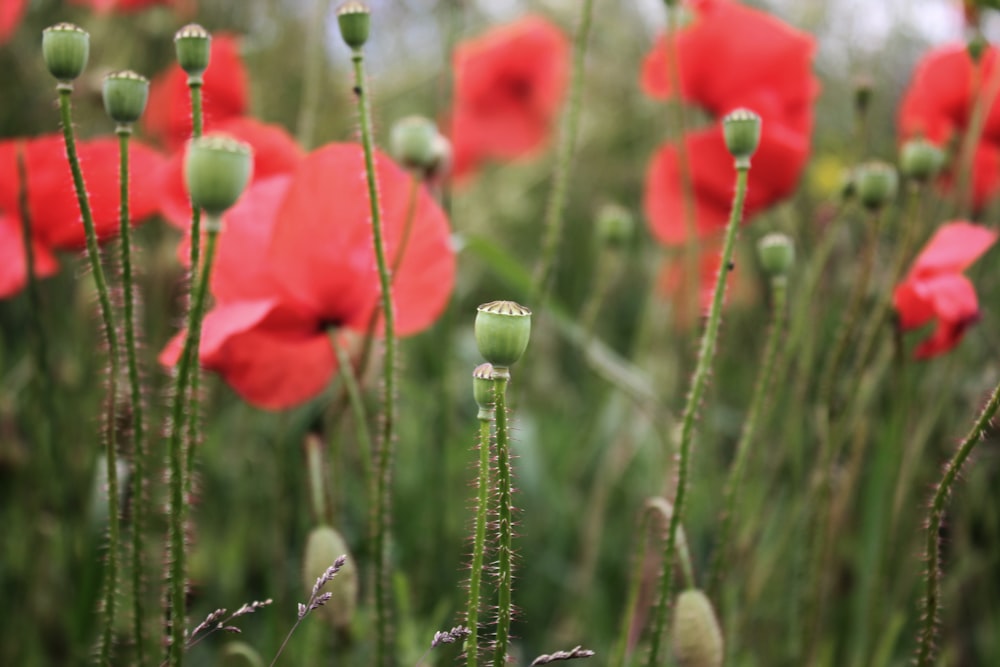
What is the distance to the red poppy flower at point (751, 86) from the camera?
3.68 ft

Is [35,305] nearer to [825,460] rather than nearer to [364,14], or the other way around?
[364,14]

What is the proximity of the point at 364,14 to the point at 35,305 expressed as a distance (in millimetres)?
387

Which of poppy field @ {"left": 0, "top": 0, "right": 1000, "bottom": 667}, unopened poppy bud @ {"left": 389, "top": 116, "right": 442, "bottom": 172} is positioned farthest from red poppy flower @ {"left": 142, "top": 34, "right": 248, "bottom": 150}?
unopened poppy bud @ {"left": 389, "top": 116, "right": 442, "bottom": 172}

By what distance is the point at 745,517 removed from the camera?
1238 mm

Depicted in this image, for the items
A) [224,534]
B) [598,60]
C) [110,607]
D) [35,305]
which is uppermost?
[598,60]

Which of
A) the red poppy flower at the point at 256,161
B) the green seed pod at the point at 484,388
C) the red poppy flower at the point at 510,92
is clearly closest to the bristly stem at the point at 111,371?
the green seed pod at the point at 484,388

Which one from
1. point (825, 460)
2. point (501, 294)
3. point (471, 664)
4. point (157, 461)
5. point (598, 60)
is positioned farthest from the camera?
point (598, 60)

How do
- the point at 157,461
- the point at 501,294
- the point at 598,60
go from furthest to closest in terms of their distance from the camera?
the point at 598,60 → the point at 501,294 → the point at 157,461

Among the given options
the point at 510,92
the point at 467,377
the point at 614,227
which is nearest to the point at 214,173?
the point at 614,227

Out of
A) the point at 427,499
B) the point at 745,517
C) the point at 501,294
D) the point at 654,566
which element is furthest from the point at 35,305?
the point at 501,294

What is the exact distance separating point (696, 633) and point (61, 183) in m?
0.68

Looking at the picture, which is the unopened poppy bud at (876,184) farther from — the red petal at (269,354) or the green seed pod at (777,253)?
the red petal at (269,354)

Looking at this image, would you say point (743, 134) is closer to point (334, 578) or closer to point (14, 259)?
point (334, 578)

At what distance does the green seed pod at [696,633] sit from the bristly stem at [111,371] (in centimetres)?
35
